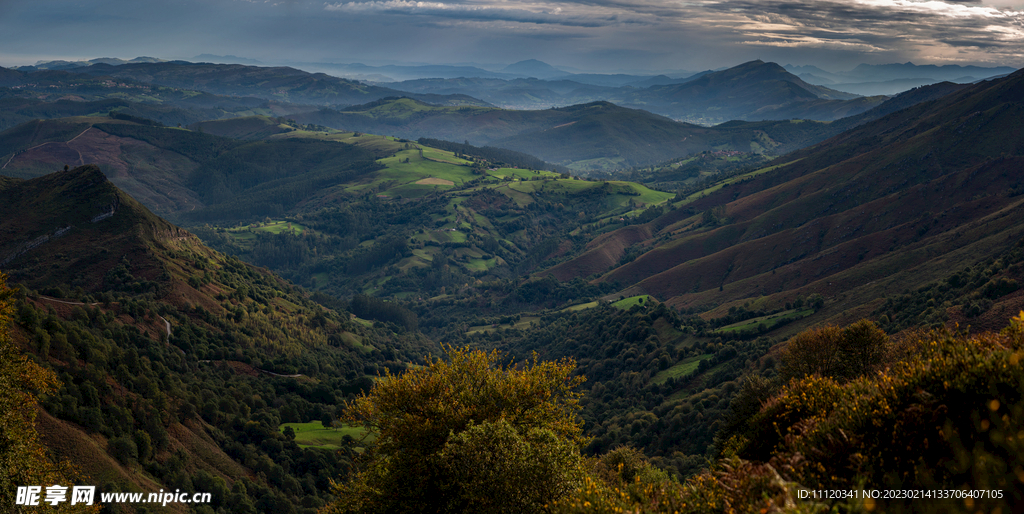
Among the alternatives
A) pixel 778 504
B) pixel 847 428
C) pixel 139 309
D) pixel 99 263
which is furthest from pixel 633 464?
pixel 99 263

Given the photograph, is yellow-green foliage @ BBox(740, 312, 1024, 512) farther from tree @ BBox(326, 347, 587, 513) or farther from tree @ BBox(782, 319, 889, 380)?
tree @ BBox(782, 319, 889, 380)

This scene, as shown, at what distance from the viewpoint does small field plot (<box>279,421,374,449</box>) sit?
7319 cm

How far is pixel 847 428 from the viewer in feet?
56.7

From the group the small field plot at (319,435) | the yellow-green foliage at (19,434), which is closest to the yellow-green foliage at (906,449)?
the yellow-green foliage at (19,434)

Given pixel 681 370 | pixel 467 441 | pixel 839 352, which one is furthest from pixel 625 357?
pixel 467 441

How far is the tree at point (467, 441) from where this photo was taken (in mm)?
23141

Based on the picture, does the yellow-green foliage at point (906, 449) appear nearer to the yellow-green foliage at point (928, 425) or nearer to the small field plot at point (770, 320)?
the yellow-green foliage at point (928, 425)

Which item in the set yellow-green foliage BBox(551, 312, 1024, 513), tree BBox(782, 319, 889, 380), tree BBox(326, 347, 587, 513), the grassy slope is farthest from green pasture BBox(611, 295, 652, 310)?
yellow-green foliage BBox(551, 312, 1024, 513)

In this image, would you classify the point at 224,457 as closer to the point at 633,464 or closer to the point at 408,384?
the point at 408,384

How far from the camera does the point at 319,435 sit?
76.7 metres

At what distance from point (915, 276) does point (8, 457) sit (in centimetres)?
12778

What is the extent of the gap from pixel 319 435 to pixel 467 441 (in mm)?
61461

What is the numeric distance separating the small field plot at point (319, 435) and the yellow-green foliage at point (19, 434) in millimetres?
40220

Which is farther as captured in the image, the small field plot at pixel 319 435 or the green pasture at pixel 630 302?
the green pasture at pixel 630 302
